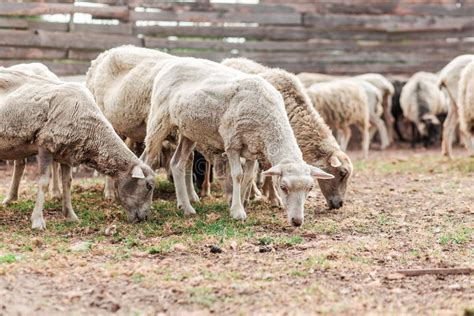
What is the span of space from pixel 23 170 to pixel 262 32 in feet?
32.6

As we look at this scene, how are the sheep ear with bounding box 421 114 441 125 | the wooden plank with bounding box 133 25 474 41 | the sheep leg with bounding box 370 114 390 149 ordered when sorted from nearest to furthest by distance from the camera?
the wooden plank with bounding box 133 25 474 41 → the sheep leg with bounding box 370 114 390 149 → the sheep ear with bounding box 421 114 441 125

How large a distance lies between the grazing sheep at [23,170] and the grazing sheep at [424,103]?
10813 mm

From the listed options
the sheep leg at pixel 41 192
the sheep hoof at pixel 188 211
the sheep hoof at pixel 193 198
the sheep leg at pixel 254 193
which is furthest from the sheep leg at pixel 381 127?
the sheep leg at pixel 41 192

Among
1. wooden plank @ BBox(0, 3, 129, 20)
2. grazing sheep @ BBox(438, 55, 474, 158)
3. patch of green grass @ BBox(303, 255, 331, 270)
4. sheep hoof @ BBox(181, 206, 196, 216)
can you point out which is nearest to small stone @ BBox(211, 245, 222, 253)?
patch of green grass @ BBox(303, 255, 331, 270)

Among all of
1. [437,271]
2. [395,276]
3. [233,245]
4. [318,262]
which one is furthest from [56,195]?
[437,271]

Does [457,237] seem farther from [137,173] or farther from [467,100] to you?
[467,100]

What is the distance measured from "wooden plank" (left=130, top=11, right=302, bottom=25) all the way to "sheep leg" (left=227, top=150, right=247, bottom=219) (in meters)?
9.18

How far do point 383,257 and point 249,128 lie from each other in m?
2.13

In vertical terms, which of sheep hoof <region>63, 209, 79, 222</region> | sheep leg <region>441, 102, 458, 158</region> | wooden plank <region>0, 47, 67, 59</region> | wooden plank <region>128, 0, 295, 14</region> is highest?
wooden plank <region>128, 0, 295, 14</region>

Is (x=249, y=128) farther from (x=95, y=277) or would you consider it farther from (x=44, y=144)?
(x=95, y=277)

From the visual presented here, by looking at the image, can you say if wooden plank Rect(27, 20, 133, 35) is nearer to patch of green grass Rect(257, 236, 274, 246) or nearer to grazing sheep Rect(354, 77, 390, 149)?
grazing sheep Rect(354, 77, 390, 149)

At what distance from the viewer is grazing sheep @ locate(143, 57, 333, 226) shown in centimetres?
769

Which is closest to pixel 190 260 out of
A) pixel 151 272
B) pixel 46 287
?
pixel 151 272

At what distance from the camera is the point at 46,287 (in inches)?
215
